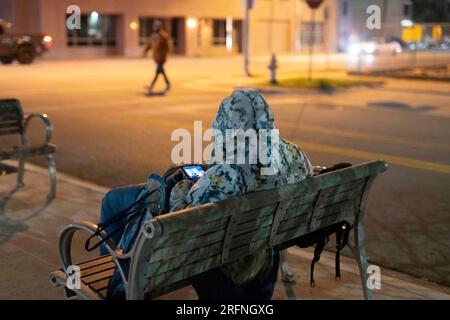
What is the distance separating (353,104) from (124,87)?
7.10 metres

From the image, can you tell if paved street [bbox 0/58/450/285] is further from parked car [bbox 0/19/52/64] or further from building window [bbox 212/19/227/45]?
building window [bbox 212/19/227/45]

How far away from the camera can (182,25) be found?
153 ft

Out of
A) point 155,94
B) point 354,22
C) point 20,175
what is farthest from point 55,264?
point 354,22

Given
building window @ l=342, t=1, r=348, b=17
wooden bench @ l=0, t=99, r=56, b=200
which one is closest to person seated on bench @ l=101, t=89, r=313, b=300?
wooden bench @ l=0, t=99, r=56, b=200

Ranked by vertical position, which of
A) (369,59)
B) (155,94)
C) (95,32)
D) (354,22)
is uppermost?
(354,22)

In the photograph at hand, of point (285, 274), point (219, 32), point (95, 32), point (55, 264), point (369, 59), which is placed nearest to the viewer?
point (285, 274)

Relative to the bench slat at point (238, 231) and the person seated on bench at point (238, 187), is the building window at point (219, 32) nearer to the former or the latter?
the bench slat at point (238, 231)

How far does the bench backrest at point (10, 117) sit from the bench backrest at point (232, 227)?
178 inches

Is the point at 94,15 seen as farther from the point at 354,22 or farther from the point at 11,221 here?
the point at 11,221

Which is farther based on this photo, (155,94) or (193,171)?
(155,94)

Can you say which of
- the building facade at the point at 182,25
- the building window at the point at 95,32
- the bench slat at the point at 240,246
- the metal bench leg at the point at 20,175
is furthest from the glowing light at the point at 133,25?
the bench slat at the point at 240,246

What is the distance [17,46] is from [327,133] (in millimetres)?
22106

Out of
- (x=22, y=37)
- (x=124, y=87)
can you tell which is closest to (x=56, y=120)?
(x=124, y=87)
